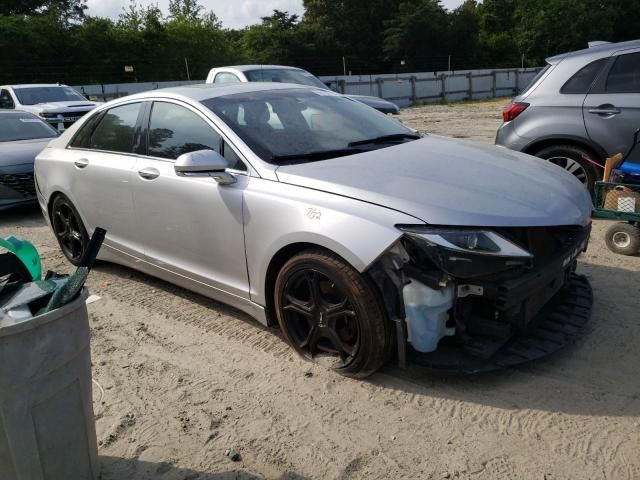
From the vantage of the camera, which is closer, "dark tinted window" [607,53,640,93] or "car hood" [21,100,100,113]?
"dark tinted window" [607,53,640,93]

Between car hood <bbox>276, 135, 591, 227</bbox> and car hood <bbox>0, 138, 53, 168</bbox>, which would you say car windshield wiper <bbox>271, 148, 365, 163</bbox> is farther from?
car hood <bbox>0, 138, 53, 168</bbox>

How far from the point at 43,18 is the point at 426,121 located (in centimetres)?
2481

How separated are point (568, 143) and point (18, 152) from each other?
687cm

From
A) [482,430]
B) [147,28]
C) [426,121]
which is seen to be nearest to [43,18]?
[147,28]

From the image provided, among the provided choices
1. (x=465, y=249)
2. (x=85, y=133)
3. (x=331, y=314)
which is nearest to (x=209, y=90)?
(x=85, y=133)

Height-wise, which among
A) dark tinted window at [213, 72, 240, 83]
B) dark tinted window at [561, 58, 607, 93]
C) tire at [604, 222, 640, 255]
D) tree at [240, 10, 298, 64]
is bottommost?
tire at [604, 222, 640, 255]

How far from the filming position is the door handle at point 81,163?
4662 millimetres

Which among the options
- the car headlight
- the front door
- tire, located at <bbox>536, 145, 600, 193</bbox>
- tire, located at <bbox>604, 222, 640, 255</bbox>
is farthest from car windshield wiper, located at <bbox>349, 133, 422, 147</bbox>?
tire, located at <bbox>536, 145, 600, 193</bbox>

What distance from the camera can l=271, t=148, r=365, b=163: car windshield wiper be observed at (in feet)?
11.3

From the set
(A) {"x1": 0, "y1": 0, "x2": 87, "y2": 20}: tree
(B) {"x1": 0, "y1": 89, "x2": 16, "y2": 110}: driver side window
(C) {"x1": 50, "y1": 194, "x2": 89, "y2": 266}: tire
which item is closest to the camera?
(C) {"x1": 50, "y1": 194, "x2": 89, "y2": 266}: tire

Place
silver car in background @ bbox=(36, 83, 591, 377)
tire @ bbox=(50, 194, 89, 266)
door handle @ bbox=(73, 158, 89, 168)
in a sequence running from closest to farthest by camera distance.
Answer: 1. silver car in background @ bbox=(36, 83, 591, 377)
2. door handle @ bbox=(73, 158, 89, 168)
3. tire @ bbox=(50, 194, 89, 266)

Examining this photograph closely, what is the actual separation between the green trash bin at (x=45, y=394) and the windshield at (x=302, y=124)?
68.2 inches

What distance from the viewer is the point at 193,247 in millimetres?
3793

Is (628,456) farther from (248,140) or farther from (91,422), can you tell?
(248,140)
